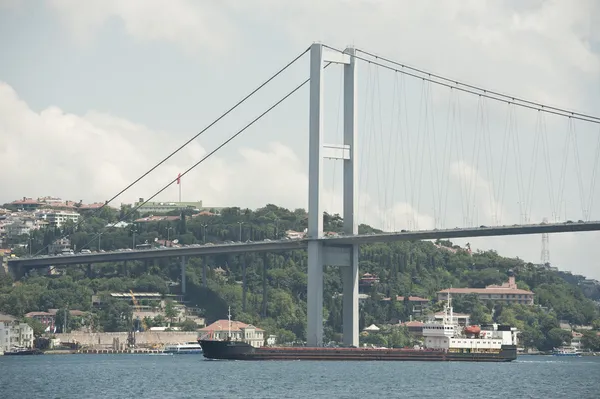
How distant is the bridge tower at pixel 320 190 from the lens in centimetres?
9538

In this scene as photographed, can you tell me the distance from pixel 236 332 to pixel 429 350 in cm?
3517

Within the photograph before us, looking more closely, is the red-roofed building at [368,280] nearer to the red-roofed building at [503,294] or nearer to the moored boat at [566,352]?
the red-roofed building at [503,294]

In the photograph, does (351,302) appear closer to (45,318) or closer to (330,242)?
(330,242)

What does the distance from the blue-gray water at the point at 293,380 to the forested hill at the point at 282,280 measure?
1856 inches

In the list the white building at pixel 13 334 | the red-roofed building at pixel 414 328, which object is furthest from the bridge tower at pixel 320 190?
the red-roofed building at pixel 414 328

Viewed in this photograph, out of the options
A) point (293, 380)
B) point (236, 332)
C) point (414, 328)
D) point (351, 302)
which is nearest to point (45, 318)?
point (236, 332)

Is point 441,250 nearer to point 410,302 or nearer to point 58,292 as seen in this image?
point 410,302

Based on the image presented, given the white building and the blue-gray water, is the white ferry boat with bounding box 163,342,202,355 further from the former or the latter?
the blue-gray water

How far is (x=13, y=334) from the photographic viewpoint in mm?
128500

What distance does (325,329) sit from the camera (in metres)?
145

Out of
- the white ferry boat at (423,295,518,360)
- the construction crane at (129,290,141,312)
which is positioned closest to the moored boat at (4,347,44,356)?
the construction crane at (129,290,141,312)

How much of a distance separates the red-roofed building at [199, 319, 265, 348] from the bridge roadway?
9.82 metres

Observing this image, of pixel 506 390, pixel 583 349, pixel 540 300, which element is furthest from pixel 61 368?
pixel 540 300

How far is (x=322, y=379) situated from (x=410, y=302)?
90.6 metres
